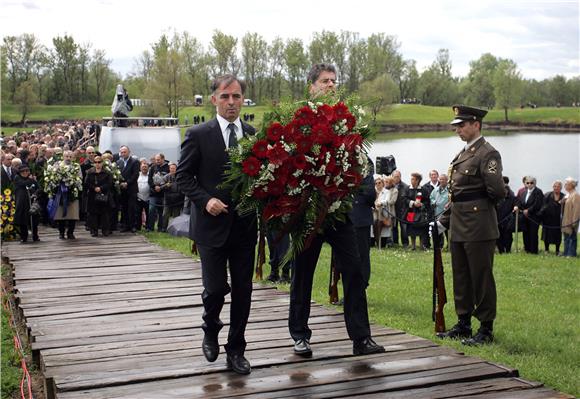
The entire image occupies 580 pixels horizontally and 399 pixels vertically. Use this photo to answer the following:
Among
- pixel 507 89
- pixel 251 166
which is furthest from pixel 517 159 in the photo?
pixel 507 89

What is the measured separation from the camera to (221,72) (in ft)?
253

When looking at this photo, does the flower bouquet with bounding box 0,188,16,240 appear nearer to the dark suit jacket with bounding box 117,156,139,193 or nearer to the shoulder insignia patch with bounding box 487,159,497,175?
the dark suit jacket with bounding box 117,156,139,193

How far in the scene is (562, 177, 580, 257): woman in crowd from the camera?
59.3 feet

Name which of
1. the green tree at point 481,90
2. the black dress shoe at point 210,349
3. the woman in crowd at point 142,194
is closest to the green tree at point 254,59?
the green tree at point 481,90

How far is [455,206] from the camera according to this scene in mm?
8367

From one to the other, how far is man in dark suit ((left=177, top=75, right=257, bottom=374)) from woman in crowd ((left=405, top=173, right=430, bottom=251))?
1188 cm

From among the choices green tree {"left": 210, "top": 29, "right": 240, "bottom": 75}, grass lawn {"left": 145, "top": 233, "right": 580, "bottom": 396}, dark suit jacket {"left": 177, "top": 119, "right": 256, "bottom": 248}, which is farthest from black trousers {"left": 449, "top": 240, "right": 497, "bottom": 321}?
green tree {"left": 210, "top": 29, "right": 240, "bottom": 75}

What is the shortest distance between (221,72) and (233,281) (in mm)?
71656

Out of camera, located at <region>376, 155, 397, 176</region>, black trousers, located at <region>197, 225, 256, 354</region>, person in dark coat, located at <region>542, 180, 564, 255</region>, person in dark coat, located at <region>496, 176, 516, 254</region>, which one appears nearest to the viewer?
black trousers, located at <region>197, 225, 256, 354</region>

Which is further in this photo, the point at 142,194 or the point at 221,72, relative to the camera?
the point at 221,72

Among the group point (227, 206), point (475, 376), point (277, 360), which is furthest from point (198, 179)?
point (475, 376)

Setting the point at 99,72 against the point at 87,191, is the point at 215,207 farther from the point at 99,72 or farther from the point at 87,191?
the point at 99,72

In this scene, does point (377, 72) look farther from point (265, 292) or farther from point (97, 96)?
point (265, 292)

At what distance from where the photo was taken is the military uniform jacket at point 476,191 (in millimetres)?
8000
